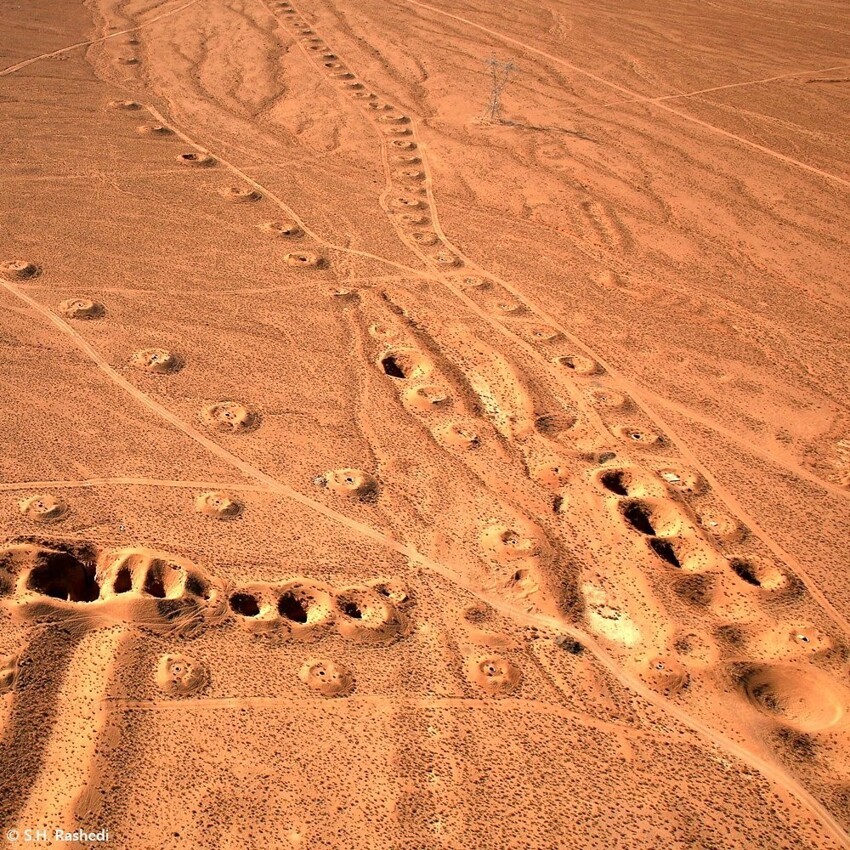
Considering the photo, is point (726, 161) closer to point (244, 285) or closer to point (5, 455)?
point (244, 285)

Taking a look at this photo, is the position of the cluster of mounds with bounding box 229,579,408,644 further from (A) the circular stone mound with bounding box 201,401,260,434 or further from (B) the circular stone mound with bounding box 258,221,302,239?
(B) the circular stone mound with bounding box 258,221,302,239

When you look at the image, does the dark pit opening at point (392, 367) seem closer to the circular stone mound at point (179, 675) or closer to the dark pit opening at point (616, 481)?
the dark pit opening at point (616, 481)

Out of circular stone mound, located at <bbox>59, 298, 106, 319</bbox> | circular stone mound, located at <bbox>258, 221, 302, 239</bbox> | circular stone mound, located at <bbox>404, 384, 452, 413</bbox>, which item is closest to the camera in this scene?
circular stone mound, located at <bbox>404, 384, 452, 413</bbox>

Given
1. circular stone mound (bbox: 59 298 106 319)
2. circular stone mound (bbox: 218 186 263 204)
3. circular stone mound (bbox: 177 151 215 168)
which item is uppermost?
circular stone mound (bbox: 177 151 215 168)

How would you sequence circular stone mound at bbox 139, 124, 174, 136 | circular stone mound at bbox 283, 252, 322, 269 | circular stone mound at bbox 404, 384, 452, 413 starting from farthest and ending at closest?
circular stone mound at bbox 139, 124, 174, 136 < circular stone mound at bbox 283, 252, 322, 269 < circular stone mound at bbox 404, 384, 452, 413

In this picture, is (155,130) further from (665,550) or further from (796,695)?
(796,695)

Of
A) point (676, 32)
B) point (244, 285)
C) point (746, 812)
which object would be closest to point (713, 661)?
point (746, 812)

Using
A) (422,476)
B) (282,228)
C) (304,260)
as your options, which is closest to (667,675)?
(422,476)

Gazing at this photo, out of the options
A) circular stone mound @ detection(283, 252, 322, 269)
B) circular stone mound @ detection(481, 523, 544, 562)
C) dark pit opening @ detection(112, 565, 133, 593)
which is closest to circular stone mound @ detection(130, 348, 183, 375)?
circular stone mound @ detection(283, 252, 322, 269)
